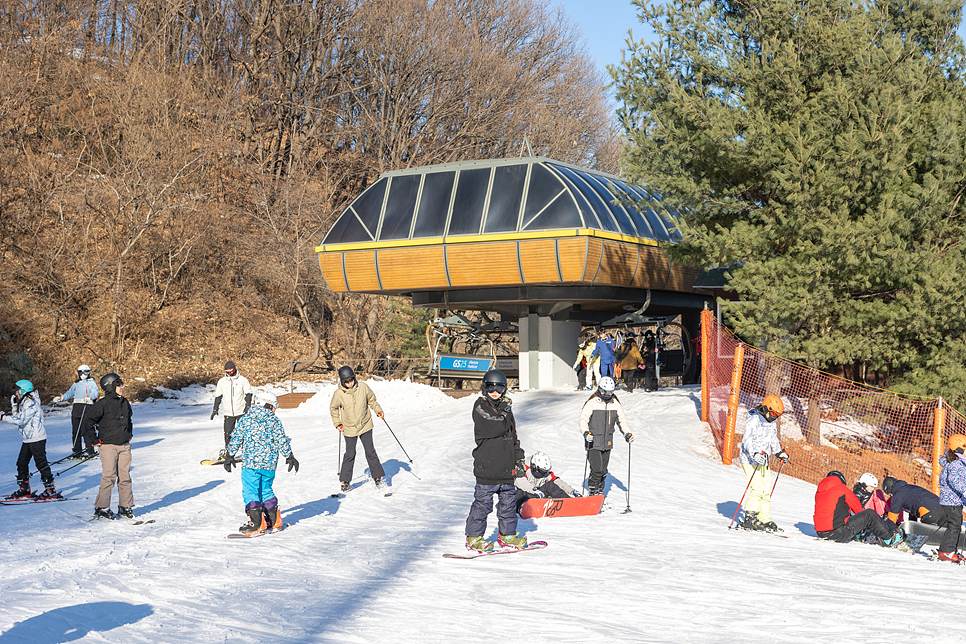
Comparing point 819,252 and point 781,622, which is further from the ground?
point 819,252

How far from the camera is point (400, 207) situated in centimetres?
2652

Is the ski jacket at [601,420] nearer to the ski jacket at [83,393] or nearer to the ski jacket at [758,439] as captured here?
the ski jacket at [758,439]

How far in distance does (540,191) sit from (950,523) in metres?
16.4

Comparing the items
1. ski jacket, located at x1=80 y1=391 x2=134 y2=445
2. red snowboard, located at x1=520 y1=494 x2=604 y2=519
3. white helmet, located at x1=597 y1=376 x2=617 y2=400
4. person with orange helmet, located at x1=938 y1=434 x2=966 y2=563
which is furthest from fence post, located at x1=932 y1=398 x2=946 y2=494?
ski jacket, located at x1=80 y1=391 x2=134 y2=445

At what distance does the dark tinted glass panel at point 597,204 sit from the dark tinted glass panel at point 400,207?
446 cm

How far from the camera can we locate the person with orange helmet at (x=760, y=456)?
10406 millimetres

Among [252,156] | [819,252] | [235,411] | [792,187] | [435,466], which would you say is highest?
[252,156]

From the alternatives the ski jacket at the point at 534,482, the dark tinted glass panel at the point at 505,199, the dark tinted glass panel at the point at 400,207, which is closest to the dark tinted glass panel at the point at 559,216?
the dark tinted glass panel at the point at 505,199

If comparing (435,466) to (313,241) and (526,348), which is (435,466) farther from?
(313,241)

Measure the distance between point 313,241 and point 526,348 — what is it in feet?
43.7

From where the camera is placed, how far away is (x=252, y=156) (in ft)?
138

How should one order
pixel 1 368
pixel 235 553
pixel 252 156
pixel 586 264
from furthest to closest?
pixel 252 156 < pixel 1 368 < pixel 586 264 < pixel 235 553

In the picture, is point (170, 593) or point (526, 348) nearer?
point (170, 593)

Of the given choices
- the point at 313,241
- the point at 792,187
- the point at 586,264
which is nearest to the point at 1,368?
the point at 313,241
